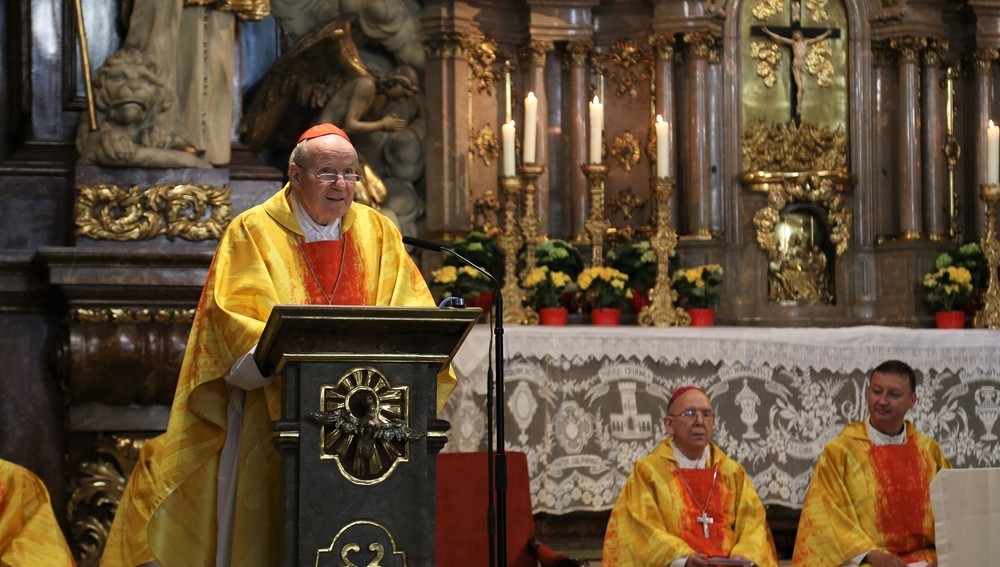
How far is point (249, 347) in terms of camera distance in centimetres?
424

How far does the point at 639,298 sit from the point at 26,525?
5039 millimetres

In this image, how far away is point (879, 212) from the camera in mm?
10742

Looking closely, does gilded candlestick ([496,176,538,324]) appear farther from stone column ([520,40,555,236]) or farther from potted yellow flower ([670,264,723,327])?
stone column ([520,40,555,236])

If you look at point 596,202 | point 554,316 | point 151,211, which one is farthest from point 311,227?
point 596,202

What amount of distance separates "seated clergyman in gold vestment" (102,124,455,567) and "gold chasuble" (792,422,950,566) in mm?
2352

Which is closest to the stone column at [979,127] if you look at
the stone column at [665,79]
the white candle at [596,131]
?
the stone column at [665,79]

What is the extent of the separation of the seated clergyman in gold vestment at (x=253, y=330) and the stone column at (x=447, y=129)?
519cm

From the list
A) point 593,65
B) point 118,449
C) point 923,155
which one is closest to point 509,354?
point 118,449

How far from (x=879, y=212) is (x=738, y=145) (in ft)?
3.75

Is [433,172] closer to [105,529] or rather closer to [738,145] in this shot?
[738,145]

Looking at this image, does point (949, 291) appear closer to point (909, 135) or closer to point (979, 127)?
point (909, 135)

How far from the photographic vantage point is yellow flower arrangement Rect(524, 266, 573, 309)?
898 centimetres

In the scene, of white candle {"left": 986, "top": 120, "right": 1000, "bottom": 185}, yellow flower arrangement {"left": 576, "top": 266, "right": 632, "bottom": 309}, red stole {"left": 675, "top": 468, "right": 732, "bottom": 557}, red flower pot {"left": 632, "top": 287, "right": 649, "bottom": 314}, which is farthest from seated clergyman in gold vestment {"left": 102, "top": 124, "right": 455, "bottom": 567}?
white candle {"left": 986, "top": 120, "right": 1000, "bottom": 185}

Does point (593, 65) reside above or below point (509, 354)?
above
